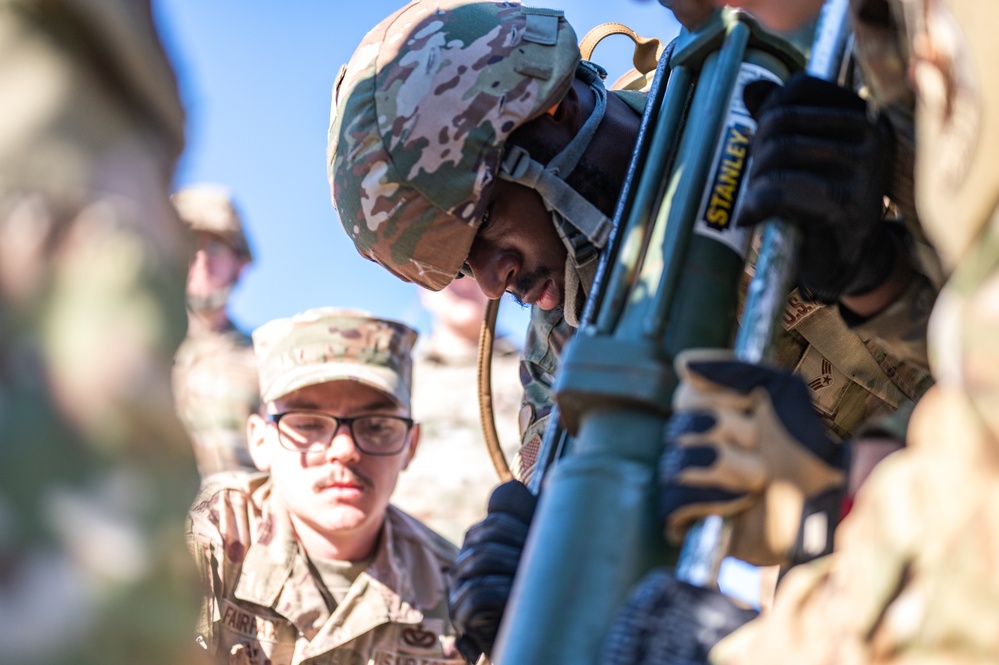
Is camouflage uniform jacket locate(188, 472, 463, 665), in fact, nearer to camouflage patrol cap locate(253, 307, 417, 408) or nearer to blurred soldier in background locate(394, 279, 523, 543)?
camouflage patrol cap locate(253, 307, 417, 408)

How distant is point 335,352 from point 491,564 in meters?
2.46

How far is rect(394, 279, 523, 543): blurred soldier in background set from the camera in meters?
6.77

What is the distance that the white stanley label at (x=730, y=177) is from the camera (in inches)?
88.0

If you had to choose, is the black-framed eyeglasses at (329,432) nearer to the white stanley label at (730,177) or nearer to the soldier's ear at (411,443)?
the soldier's ear at (411,443)

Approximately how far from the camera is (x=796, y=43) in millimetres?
2389

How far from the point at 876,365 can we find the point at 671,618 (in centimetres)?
179

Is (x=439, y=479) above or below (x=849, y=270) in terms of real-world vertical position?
above

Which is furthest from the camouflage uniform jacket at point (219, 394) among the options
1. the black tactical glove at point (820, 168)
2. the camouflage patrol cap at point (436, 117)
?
the black tactical glove at point (820, 168)

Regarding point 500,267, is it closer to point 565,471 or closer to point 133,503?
point 565,471

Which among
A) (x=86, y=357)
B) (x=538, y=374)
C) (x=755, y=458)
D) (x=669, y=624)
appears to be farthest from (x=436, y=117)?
(x=86, y=357)

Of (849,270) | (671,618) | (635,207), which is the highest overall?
(635,207)

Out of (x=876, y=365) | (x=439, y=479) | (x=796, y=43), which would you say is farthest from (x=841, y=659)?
(x=439, y=479)

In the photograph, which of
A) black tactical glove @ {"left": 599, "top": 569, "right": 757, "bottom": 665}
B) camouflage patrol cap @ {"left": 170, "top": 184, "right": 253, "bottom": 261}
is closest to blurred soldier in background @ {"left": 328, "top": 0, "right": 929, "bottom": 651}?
black tactical glove @ {"left": 599, "top": 569, "right": 757, "bottom": 665}

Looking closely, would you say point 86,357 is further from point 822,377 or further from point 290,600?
point 290,600
